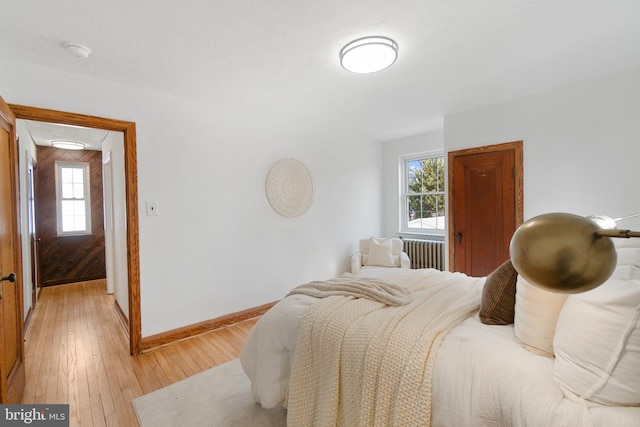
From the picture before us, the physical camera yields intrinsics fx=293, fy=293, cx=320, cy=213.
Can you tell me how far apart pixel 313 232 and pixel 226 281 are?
4.39 ft

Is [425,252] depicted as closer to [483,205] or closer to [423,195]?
[423,195]

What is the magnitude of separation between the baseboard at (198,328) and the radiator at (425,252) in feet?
7.41

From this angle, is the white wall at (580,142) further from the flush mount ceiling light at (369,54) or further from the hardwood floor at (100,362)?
the hardwood floor at (100,362)

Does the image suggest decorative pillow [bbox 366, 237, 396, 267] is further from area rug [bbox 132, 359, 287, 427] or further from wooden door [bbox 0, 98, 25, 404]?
→ wooden door [bbox 0, 98, 25, 404]

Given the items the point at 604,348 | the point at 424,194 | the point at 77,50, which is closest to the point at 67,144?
Answer: the point at 77,50

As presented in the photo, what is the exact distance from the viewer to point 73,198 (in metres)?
5.12

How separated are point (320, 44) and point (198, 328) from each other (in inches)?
110

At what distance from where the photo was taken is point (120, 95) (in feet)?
8.34

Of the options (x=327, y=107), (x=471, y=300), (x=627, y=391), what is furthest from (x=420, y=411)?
(x=327, y=107)

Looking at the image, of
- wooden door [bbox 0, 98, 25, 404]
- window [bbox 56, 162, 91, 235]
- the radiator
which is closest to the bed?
wooden door [bbox 0, 98, 25, 404]

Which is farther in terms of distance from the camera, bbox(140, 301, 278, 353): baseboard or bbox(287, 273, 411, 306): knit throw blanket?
bbox(140, 301, 278, 353): baseboard

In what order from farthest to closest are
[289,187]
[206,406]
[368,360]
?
[289,187]
[206,406]
[368,360]

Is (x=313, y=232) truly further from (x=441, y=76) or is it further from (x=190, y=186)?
(x=441, y=76)

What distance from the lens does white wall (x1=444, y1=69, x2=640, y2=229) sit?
2498 mm
